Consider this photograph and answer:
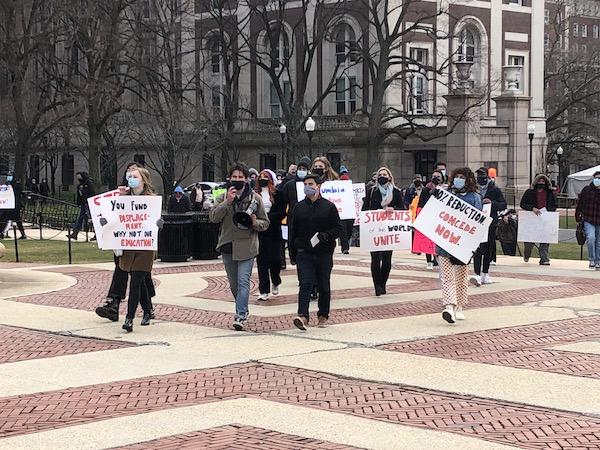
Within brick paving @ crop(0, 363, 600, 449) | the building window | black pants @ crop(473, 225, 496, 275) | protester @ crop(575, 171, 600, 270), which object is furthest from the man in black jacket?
the building window

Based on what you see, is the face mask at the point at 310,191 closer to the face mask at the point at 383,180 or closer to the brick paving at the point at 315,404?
the brick paving at the point at 315,404

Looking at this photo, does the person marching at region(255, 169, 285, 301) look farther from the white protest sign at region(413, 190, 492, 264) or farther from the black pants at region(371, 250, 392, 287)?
the white protest sign at region(413, 190, 492, 264)

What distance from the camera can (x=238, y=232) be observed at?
12.8m

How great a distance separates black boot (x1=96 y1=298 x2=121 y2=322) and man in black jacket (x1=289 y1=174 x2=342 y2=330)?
245 centimetres

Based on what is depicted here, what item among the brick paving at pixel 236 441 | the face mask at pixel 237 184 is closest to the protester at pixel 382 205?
the face mask at pixel 237 184

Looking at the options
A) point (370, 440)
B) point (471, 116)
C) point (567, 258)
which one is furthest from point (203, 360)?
point (471, 116)

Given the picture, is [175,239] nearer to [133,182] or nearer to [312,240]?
[133,182]

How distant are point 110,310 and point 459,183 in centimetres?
484

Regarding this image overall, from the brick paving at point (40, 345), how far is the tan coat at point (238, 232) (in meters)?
1.79

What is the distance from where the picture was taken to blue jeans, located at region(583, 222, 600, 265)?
20.7 metres

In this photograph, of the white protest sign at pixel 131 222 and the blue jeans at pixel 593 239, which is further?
the blue jeans at pixel 593 239

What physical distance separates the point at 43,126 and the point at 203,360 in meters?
44.2

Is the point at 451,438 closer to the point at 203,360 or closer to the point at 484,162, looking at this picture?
the point at 203,360

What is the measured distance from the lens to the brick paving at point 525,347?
10.7m
